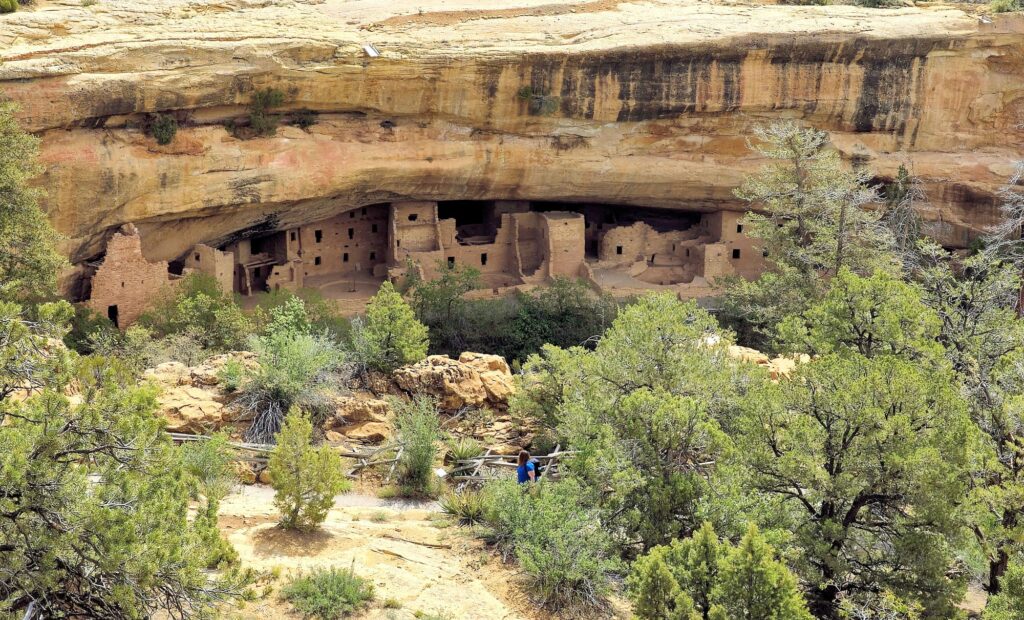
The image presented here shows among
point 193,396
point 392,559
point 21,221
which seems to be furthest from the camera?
point 21,221

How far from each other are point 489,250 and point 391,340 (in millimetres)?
8033

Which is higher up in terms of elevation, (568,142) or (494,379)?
(568,142)

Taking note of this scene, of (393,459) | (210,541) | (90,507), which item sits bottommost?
(393,459)

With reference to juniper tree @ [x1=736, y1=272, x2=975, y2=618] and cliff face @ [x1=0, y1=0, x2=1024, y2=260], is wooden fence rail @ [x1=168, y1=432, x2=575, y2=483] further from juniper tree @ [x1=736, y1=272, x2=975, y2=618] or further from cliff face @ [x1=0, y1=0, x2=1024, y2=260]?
cliff face @ [x1=0, y1=0, x2=1024, y2=260]

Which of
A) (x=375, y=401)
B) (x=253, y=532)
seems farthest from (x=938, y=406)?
(x=375, y=401)

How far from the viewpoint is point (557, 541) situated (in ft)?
38.2

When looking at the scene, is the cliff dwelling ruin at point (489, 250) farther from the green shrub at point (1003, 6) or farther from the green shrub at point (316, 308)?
the green shrub at point (1003, 6)

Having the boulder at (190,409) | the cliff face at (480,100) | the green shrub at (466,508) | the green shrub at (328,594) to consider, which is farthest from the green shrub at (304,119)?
the green shrub at (328,594)

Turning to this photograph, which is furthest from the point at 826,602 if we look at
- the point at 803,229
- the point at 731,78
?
the point at 731,78

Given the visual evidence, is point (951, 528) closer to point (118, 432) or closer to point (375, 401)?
point (118, 432)

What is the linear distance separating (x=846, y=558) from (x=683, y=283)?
48.2ft

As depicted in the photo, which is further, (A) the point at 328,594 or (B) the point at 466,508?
(B) the point at 466,508

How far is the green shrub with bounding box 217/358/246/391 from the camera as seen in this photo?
645 inches

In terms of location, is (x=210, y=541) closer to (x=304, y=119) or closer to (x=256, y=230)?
(x=304, y=119)
